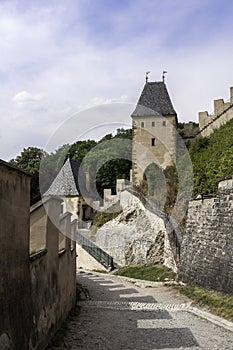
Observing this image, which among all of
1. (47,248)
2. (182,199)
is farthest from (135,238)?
(47,248)

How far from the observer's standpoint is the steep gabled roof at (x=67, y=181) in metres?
32.7

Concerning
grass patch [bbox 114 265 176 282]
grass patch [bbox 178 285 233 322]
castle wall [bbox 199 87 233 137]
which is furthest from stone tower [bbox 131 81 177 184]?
grass patch [bbox 178 285 233 322]

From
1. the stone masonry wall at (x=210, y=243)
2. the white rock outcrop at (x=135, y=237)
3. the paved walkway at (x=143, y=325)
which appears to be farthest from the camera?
the white rock outcrop at (x=135, y=237)

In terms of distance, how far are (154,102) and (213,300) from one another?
26016 mm

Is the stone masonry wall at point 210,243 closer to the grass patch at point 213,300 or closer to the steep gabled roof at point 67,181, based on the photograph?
the grass patch at point 213,300

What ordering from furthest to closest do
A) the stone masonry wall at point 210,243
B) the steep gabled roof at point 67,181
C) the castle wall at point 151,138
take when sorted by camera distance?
1. the steep gabled roof at point 67,181
2. the castle wall at point 151,138
3. the stone masonry wall at point 210,243

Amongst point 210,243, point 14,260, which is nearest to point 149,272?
point 210,243

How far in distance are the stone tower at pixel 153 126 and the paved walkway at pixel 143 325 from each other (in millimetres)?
19411

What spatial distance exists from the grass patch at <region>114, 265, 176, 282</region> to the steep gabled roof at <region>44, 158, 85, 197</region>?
41.8ft

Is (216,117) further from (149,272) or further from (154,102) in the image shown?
(149,272)

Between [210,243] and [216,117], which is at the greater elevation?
[216,117]

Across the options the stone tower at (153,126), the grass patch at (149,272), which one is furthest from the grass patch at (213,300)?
the stone tower at (153,126)

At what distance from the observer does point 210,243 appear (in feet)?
42.2

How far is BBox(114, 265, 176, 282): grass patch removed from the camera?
17.2 m
